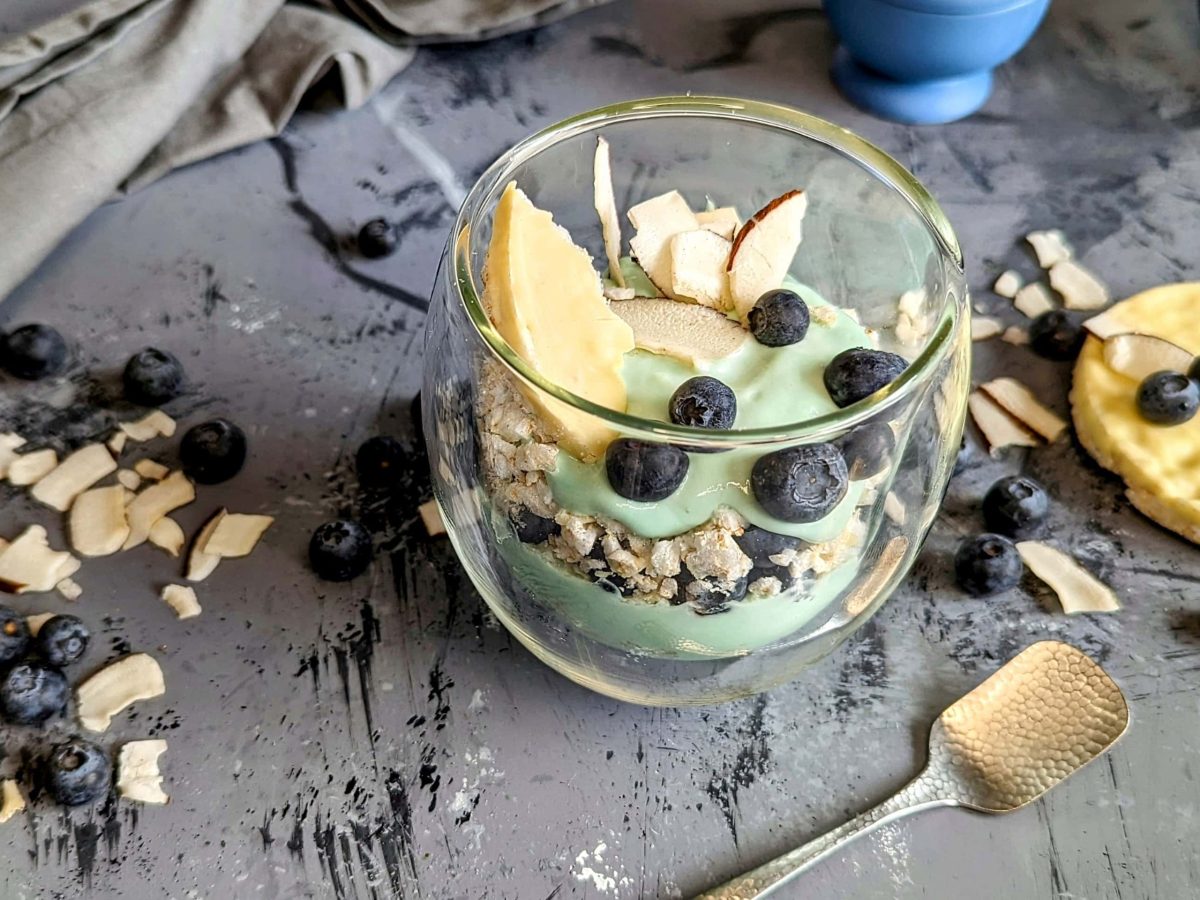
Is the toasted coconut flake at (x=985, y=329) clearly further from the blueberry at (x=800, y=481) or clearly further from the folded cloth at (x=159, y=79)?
the folded cloth at (x=159, y=79)

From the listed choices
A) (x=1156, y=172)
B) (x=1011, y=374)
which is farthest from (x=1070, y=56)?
(x=1011, y=374)

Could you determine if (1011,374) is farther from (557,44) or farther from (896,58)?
(557,44)

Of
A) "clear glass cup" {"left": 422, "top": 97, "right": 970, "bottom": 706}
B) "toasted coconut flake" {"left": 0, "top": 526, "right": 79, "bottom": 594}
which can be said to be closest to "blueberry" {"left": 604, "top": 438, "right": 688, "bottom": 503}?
"clear glass cup" {"left": 422, "top": 97, "right": 970, "bottom": 706}

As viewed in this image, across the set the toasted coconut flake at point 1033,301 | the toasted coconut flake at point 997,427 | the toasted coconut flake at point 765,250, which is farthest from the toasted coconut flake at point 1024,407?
the toasted coconut flake at point 765,250

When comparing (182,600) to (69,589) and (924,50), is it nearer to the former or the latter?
(69,589)

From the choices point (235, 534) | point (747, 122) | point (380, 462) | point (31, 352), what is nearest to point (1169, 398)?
point (747, 122)

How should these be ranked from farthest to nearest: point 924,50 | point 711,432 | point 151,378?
point 924,50 → point 151,378 → point 711,432
